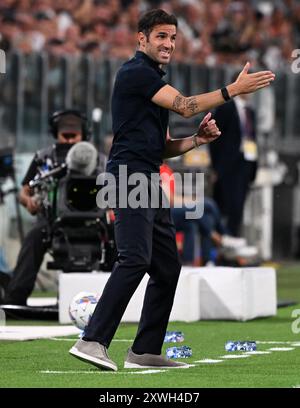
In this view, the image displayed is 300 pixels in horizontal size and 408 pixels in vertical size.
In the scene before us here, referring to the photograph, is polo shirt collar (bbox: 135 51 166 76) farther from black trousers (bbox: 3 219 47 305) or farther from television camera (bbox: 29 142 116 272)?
black trousers (bbox: 3 219 47 305)

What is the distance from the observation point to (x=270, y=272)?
13.2m

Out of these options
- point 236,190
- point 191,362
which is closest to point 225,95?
point 191,362

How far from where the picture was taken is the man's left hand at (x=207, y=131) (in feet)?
28.9

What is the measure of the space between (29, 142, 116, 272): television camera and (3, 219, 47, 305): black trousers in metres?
0.15

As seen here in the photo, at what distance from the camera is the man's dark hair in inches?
345

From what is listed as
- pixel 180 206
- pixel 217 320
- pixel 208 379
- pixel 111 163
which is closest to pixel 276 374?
pixel 208 379

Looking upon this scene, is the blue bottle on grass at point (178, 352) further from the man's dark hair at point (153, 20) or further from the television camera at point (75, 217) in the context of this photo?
the television camera at point (75, 217)

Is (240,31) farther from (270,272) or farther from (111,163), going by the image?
(111,163)

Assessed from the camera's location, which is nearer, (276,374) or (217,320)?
(276,374)

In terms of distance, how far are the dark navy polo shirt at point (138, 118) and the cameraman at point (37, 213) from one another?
445 centimetres

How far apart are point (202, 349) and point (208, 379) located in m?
2.13

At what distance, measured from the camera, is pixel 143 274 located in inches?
342

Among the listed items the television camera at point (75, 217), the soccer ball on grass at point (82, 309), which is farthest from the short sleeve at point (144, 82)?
the television camera at point (75, 217)

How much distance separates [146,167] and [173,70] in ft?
42.5
